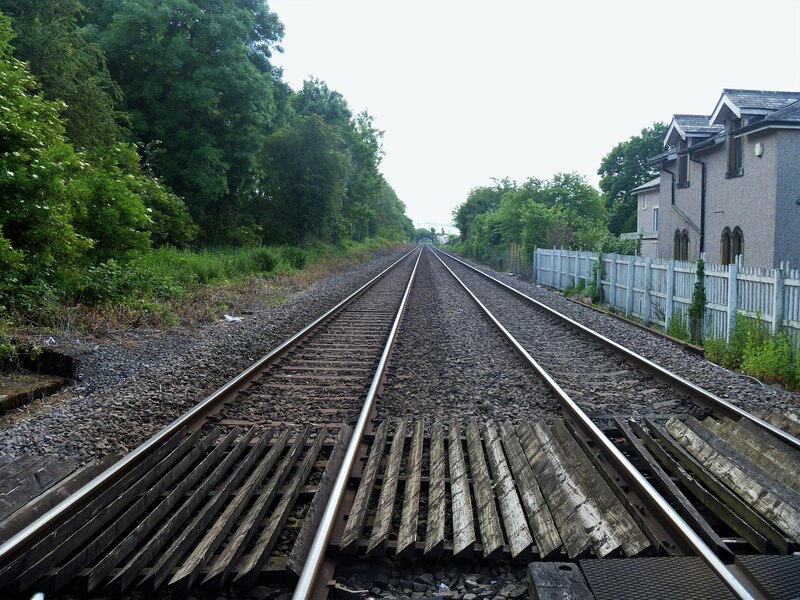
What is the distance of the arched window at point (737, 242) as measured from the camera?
20062mm

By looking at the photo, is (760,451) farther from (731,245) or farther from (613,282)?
(731,245)

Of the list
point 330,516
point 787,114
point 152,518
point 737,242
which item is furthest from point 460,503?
point 737,242

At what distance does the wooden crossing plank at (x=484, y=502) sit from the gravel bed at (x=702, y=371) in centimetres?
344

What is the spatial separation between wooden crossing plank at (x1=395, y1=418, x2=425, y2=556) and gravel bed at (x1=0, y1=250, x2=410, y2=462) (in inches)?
93.9

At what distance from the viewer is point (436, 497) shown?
3.95 m

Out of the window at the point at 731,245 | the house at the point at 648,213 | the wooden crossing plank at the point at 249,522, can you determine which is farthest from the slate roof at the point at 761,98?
the wooden crossing plank at the point at 249,522

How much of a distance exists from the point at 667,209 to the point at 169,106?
68.4 feet

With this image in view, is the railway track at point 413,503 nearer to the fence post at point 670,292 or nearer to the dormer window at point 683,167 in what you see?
the fence post at point 670,292

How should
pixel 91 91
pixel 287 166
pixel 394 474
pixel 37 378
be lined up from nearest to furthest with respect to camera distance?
pixel 394 474 → pixel 37 378 → pixel 91 91 → pixel 287 166

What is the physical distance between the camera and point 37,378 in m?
7.20

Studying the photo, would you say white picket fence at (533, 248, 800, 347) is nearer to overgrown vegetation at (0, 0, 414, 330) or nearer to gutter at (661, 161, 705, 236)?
gutter at (661, 161, 705, 236)

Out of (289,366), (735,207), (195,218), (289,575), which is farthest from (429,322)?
(195,218)

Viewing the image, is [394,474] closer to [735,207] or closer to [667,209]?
[735,207]

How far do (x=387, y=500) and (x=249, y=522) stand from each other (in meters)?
0.86
